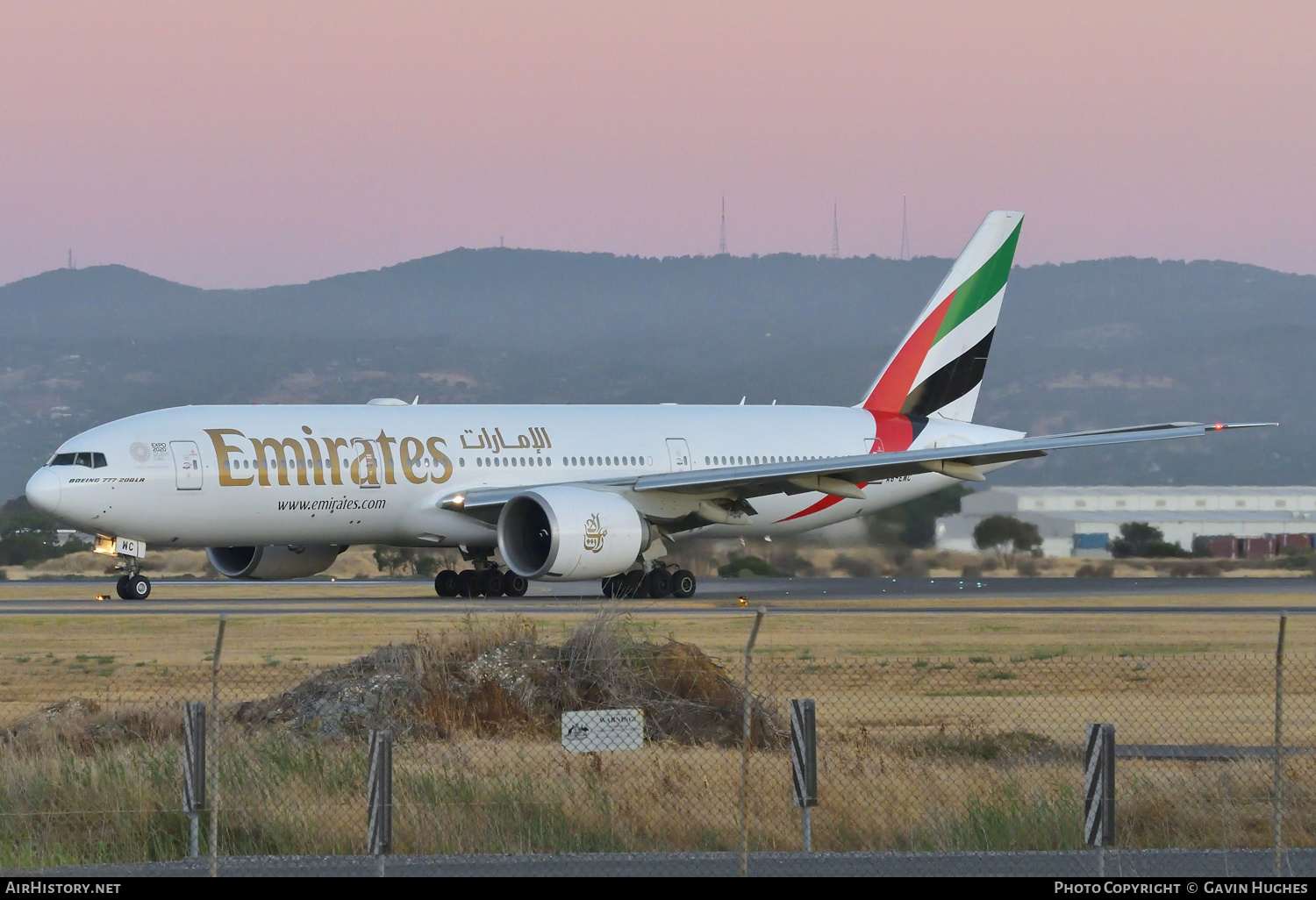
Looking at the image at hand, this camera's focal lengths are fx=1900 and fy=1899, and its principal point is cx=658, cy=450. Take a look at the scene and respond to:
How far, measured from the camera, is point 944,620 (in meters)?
29.4

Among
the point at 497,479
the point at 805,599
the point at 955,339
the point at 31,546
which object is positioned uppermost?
the point at 955,339

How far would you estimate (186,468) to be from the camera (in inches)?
1265

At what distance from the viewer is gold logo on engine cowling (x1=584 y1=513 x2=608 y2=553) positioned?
33.0 meters

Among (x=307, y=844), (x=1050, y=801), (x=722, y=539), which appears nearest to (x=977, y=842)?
(x=1050, y=801)

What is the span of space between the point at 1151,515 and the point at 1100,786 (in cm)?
5960

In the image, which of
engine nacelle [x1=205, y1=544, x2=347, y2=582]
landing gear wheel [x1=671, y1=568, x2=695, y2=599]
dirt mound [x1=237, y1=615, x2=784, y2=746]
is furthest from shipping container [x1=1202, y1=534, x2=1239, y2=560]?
dirt mound [x1=237, y1=615, x2=784, y2=746]

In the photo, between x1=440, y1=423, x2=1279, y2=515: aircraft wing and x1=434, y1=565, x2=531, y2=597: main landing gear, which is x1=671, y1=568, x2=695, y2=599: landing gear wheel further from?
x1=434, y1=565, x2=531, y2=597: main landing gear

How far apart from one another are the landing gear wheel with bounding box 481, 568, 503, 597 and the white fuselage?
68cm

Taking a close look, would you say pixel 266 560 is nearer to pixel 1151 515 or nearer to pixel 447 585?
pixel 447 585

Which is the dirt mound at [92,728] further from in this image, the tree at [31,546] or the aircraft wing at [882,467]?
the tree at [31,546]

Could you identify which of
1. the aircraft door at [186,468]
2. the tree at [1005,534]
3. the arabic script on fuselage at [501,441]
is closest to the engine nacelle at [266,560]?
the arabic script on fuselage at [501,441]

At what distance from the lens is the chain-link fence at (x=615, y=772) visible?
11.9 meters

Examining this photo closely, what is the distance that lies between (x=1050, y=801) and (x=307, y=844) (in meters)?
5.11

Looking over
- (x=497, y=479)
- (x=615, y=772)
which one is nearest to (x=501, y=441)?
(x=497, y=479)
